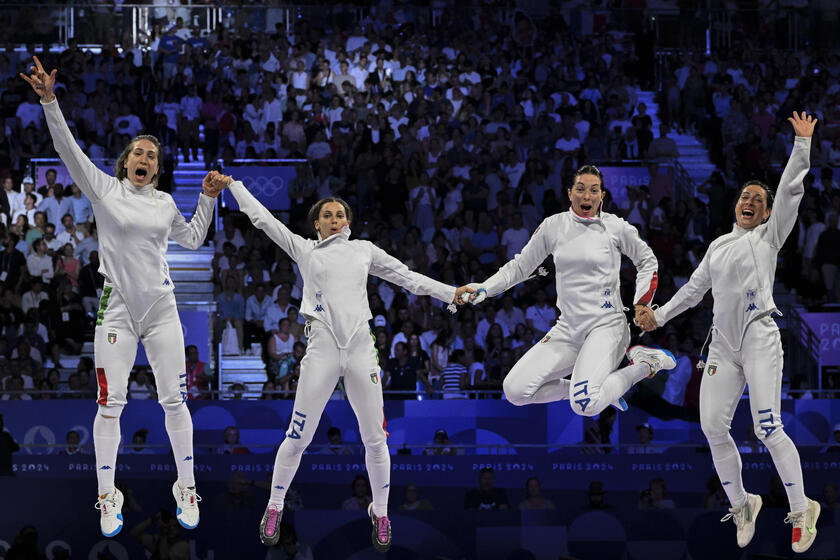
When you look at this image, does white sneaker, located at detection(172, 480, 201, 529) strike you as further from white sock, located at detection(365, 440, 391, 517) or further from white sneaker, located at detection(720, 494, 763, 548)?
white sneaker, located at detection(720, 494, 763, 548)

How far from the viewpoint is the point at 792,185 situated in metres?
7.86

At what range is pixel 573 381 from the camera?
322 inches

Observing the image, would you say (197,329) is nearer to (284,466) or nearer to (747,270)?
(284,466)

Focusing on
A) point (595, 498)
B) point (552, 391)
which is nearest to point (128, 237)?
point (552, 391)

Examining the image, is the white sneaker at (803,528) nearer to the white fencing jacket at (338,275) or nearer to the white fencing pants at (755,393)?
the white fencing pants at (755,393)

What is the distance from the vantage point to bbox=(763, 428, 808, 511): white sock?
26.6ft

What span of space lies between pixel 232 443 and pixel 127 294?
403 cm

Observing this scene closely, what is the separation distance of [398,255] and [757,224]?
6070 millimetres

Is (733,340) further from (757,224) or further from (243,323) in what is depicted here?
(243,323)

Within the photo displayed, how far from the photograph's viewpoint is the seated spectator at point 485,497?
37.1 ft

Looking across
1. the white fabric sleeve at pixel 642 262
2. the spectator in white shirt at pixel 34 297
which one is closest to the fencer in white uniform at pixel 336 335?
the white fabric sleeve at pixel 642 262

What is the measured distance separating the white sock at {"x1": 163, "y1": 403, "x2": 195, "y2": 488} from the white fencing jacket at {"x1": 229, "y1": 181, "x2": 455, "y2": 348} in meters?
1.11

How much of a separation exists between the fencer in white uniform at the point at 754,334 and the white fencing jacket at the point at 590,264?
51 centimetres

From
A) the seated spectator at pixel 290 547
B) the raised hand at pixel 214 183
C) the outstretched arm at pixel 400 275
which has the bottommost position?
the seated spectator at pixel 290 547
